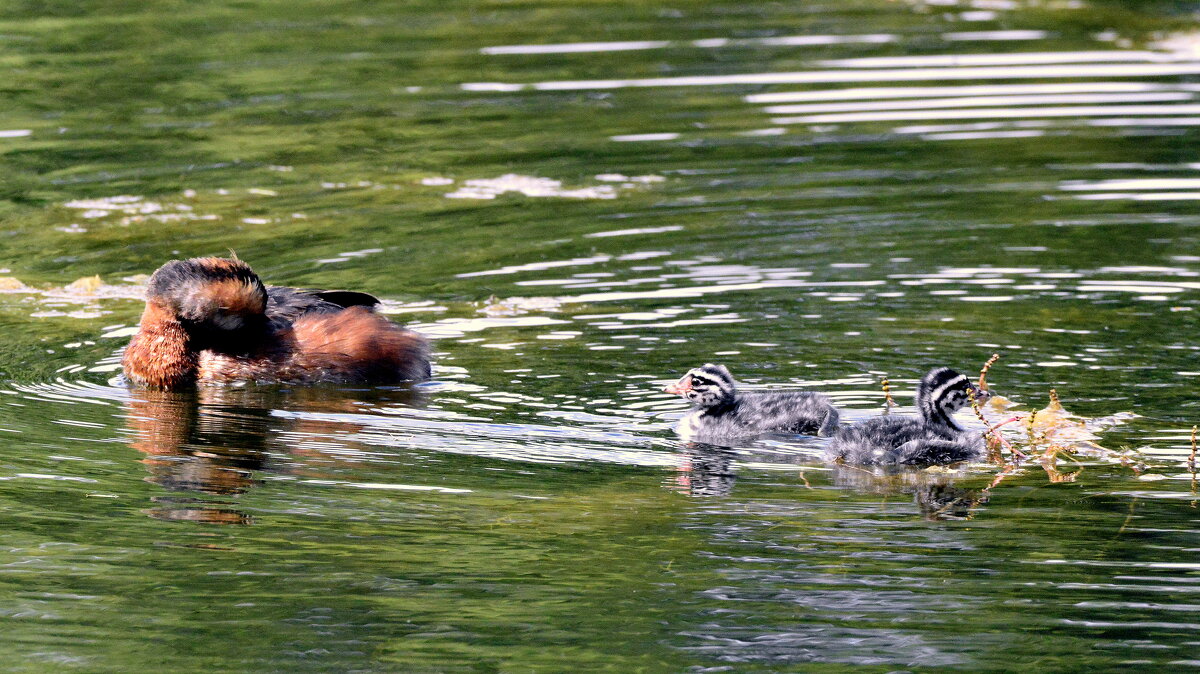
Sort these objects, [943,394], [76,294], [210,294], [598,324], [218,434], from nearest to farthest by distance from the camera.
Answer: [943,394], [218,434], [210,294], [598,324], [76,294]

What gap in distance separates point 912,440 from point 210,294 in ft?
12.2

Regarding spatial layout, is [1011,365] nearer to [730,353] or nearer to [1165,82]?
[730,353]

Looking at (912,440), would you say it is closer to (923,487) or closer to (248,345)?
(923,487)

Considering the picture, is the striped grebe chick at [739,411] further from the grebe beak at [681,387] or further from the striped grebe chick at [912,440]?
the striped grebe chick at [912,440]

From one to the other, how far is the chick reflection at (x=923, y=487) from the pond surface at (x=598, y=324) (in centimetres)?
3

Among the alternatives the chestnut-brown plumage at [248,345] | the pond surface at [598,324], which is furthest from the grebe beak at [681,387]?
the chestnut-brown plumage at [248,345]

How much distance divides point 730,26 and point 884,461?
13108 millimetres

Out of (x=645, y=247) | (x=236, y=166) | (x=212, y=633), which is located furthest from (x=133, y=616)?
(x=236, y=166)

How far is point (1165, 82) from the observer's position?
17.2 meters

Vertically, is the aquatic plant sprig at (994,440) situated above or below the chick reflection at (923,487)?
above

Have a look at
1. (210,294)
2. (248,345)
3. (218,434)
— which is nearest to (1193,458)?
(218,434)

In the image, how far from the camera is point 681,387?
27.0 ft

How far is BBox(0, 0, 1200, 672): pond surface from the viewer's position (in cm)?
588

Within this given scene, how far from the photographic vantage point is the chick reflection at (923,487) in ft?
22.7
